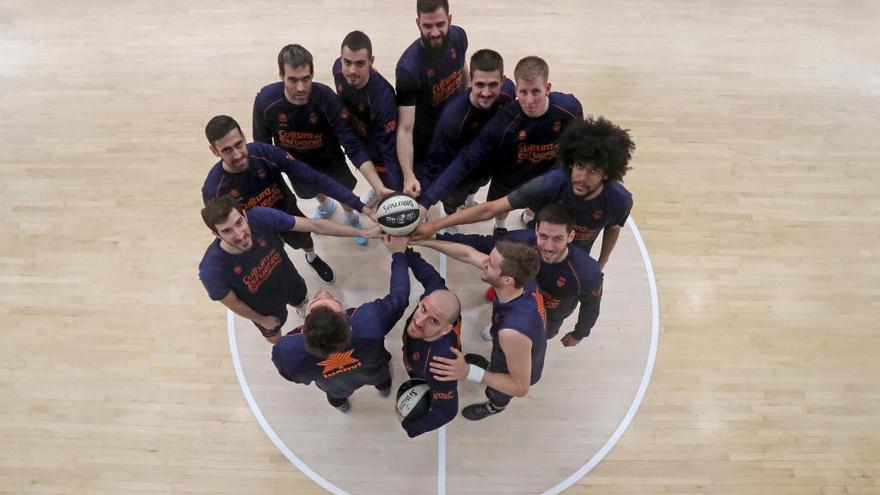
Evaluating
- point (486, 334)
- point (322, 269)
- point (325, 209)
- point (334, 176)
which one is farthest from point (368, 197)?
point (486, 334)

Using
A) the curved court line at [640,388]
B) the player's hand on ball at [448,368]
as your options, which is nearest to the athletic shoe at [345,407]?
the player's hand on ball at [448,368]

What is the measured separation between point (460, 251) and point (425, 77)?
5.61ft

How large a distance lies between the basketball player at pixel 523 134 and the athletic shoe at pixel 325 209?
1.53m

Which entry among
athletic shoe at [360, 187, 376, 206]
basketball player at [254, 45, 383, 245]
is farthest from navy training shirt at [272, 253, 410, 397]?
athletic shoe at [360, 187, 376, 206]

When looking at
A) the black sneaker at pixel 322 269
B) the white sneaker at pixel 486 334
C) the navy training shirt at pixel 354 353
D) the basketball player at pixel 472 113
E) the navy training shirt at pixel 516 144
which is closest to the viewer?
the navy training shirt at pixel 354 353

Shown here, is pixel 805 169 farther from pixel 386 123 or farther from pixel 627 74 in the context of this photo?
pixel 386 123

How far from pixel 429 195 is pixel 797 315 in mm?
4272

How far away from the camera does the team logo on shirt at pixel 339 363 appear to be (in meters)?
→ 3.54

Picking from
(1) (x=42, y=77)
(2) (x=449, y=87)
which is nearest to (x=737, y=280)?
(2) (x=449, y=87)

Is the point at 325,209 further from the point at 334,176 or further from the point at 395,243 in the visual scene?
the point at 395,243

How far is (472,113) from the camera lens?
4.57m

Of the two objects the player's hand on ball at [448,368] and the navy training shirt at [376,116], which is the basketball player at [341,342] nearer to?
the player's hand on ball at [448,368]

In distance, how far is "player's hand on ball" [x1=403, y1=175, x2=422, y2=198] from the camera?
15.9 ft

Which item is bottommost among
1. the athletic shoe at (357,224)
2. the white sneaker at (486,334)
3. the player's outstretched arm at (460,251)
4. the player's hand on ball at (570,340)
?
the white sneaker at (486,334)
